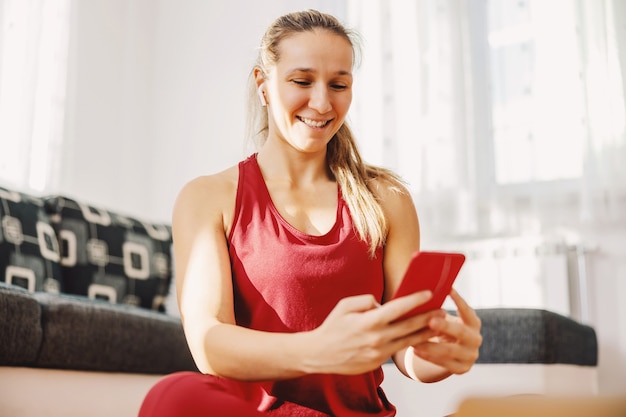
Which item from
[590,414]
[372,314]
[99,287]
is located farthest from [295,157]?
[99,287]

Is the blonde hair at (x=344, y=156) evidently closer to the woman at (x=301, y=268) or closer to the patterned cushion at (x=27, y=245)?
the woman at (x=301, y=268)

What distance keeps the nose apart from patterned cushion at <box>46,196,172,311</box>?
1824mm

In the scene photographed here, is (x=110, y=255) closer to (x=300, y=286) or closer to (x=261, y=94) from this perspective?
(x=261, y=94)

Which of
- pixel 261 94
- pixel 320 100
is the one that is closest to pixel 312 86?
pixel 320 100

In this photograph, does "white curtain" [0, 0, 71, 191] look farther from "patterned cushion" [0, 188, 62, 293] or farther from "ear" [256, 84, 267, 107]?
"ear" [256, 84, 267, 107]

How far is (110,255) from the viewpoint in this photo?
2.84 meters

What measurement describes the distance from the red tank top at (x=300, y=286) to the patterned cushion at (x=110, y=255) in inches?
69.0

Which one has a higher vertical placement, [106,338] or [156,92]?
[156,92]

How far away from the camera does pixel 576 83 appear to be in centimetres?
282

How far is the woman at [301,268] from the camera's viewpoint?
2.65ft

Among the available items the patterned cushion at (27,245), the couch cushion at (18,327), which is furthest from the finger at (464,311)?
the patterned cushion at (27,245)

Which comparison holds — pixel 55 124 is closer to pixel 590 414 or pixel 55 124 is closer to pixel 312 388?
pixel 312 388

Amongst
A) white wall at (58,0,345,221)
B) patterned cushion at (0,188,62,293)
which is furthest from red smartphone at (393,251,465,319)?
white wall at (58,0,345,221)

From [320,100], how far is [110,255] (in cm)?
191
